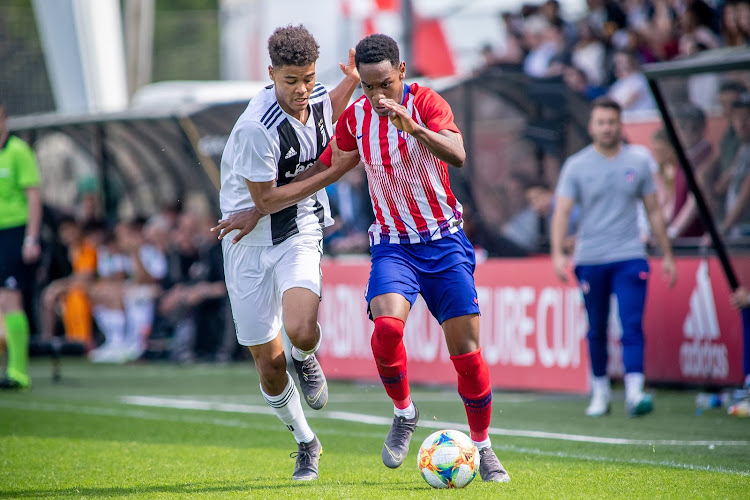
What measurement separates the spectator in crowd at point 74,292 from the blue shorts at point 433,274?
1260 cm

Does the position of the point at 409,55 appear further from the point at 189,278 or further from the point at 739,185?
the point at 739,185

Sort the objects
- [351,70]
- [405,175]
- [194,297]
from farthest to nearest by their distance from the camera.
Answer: [194,297]
[351,70]
[405,175]

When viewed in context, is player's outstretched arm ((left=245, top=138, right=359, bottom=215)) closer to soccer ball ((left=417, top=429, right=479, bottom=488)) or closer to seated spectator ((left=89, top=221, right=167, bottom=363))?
soccer ball ((left=417, top=429, right=479, bottom=488))

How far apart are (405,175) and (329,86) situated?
8.93 meters

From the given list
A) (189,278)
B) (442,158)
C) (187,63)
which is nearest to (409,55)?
(189,278)

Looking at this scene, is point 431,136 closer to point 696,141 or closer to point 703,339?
point 696,141

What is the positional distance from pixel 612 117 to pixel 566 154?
3618 millimetres

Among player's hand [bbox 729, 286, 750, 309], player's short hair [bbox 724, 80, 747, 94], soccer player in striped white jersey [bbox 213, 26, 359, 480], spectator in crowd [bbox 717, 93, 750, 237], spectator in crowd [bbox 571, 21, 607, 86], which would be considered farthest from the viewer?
spectator in crowd [bbox 571, 21, 607, 86]

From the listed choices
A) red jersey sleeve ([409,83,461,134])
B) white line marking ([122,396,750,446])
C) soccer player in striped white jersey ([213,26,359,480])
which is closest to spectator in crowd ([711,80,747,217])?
white line marking ([122,396,750,446])

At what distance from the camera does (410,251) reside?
600 cm

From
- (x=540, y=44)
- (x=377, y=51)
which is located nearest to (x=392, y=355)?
(x=377, y=51)

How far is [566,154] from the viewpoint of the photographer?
12.8 meters

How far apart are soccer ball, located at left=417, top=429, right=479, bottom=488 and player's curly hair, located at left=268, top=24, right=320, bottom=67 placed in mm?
2159

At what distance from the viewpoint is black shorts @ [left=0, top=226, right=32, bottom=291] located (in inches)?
451
